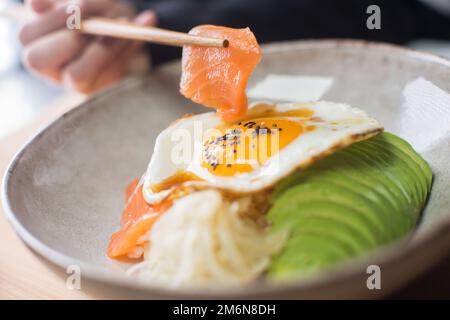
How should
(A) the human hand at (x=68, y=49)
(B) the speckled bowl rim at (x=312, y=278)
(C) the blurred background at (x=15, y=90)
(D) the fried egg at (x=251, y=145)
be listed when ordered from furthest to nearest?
(C) the blurred background at (x=15, y=90), (A) the human hand at (x=68, y=49), (D) the fried egg at (x=251, y=145), (B) the speckled bowl rim at (x=312, y=278)

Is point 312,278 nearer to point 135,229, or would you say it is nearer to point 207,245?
point 207,245

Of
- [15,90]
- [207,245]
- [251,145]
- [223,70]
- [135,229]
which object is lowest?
[207,245]

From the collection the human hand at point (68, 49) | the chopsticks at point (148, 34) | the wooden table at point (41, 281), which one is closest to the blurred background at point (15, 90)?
the human hand at point (68, 49)

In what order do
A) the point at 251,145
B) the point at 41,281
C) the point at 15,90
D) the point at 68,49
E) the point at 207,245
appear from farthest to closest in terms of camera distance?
1. the point at 15,90
2. the point at 68,49
3. the point at 41,281
4. the point at 251,145
5. the point at 207,245

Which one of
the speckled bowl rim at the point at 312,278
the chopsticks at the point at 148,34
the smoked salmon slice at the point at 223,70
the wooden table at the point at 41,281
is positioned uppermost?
the chopsticks at the point at 148,34

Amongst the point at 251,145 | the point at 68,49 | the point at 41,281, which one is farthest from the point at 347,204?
the point at 68,49

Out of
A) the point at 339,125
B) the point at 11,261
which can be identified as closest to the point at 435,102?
the point at 339,125

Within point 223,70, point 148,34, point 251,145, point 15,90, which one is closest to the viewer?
point 251,145

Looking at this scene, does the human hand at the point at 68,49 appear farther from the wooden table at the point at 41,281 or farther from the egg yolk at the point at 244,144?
the egg yolk at the point at 244,144
